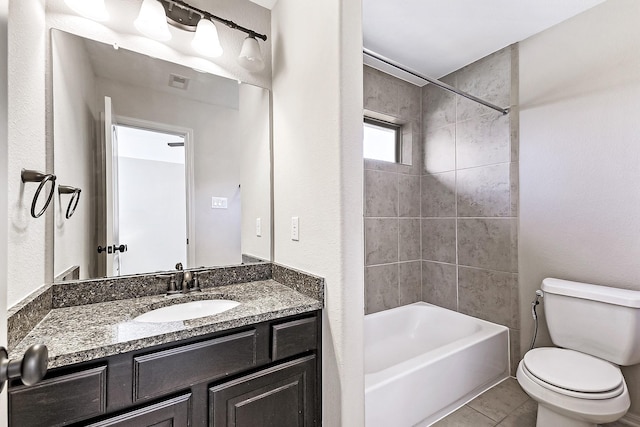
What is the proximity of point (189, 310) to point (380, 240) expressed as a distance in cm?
170

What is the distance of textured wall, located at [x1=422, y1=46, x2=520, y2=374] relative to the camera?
7.36ft

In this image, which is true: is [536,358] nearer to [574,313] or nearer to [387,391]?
[574,313]

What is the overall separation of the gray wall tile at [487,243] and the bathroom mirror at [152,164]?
174cm

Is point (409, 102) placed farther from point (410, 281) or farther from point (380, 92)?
point (410, 281)

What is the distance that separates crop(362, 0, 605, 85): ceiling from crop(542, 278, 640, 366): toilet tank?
5.72 ft

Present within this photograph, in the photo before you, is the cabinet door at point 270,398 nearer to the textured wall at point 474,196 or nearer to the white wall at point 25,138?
the white wall at point 25,138

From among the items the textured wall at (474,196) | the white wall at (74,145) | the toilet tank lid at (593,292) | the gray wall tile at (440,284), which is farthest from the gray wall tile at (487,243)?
the white wall at (74,145)

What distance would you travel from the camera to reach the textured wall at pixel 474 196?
224cm

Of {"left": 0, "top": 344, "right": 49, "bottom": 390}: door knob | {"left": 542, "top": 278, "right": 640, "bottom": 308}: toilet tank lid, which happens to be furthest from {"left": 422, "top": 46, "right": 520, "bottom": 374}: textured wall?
{"left": 0, "top": 344, "right": 49, "bottom": 390}: door knob

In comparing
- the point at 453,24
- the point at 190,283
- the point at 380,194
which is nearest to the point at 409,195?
the point at 380,194

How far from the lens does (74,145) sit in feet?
4.18

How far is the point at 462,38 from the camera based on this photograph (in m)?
2.15

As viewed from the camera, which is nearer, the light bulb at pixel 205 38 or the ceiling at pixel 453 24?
the light bulb at pixel 205 38

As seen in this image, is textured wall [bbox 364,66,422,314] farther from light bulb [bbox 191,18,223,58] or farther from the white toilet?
light bulb [bbox 191,18,223,58]
